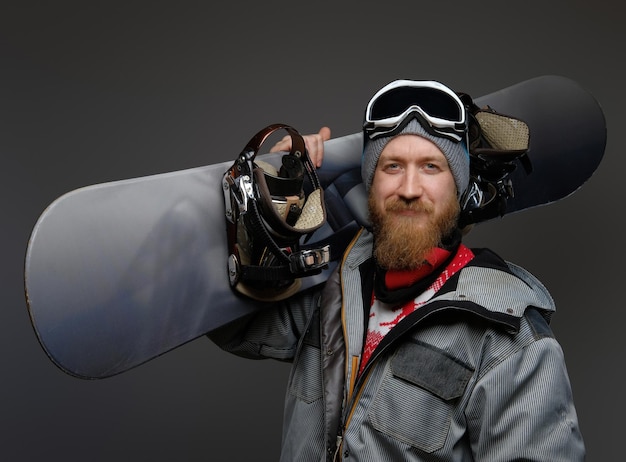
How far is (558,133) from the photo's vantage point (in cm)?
224

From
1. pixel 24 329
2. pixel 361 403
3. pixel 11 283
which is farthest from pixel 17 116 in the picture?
pixel 361 403

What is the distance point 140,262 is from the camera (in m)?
1.65

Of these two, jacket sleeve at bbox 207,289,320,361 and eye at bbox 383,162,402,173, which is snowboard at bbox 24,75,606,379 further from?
eye at bbox 383,162,402,173

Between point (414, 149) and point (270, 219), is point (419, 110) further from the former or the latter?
point (270, 219)

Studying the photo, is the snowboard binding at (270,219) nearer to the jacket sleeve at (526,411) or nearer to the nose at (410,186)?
the nose at (410,186)

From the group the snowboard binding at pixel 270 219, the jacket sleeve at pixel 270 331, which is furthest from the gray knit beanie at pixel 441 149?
the jacket sleeve at pixel 270 331

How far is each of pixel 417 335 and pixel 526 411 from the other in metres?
0.26

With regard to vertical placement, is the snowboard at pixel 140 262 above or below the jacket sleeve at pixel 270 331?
above

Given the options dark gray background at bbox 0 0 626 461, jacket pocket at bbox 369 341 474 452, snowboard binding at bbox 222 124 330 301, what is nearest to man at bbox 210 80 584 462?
jacket pocket at bbox 369 341 474 452

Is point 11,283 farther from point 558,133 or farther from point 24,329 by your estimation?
point 558,133

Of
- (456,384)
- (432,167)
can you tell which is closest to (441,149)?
(432,167)

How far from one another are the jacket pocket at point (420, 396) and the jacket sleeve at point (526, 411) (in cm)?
5

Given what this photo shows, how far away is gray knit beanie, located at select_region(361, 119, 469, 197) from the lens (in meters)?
1.76

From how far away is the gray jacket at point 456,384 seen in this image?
4.92ft
